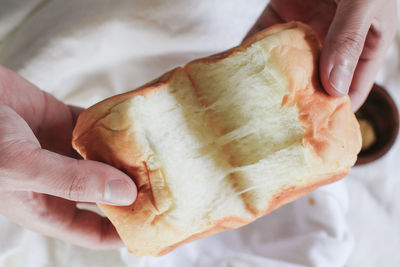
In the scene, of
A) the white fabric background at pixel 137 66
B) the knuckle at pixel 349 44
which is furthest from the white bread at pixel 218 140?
the white fabric background at pixel 137 66

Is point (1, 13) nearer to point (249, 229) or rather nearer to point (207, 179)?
point (207, 179)

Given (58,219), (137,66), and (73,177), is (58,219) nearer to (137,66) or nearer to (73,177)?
(73,177)

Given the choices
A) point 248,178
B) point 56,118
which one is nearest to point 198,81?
point 248,178

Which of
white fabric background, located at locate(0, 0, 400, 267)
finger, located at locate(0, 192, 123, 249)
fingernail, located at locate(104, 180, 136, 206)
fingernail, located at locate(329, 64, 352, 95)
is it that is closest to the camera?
fingernail, located at locate(104, 180, 136, 206)

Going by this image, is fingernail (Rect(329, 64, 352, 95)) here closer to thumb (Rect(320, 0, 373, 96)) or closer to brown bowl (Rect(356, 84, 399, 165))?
thumb (Rect(320, 0, 373, 96))

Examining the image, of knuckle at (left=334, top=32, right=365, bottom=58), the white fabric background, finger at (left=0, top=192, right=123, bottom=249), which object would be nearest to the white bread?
knuckle at (left=334, top=32, right=365, bottom=58)

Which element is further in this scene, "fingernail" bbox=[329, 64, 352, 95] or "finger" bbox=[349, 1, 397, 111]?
"finger" bbox=[349, 1, 397, 111]

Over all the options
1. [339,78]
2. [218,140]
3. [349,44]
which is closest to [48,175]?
[218,140]
